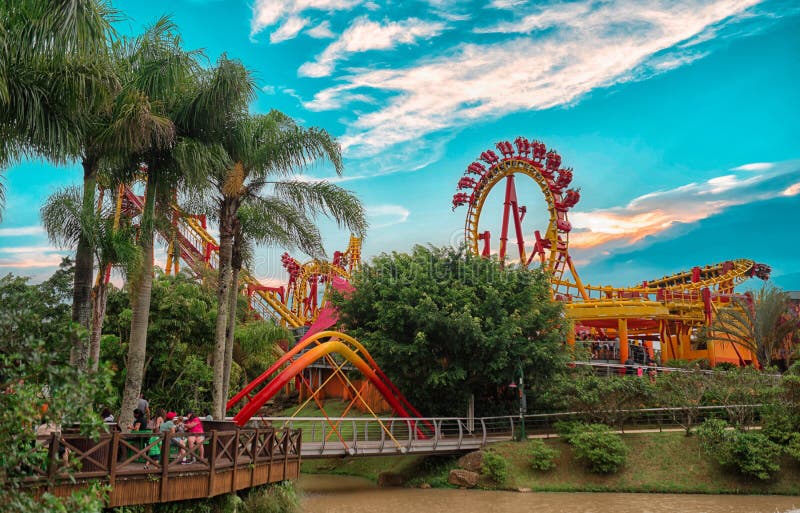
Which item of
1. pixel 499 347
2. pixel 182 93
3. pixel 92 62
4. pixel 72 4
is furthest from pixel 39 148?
pixel 499 347

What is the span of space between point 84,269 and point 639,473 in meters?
19.1

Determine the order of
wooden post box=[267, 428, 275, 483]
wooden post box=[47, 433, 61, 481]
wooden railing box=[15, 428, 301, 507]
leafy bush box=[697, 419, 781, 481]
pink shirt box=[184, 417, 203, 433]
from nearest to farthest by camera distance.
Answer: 1. wooden post box=[47, 433, 61, 481]
2. wooden railing box=[15, 428, 301, 507]
3. pink shirt box=[184, 417, 203, 433]
4. wooden post box=[267, 428, 275, 483]
5. leafy bush box=[697, 419, 781, 481]

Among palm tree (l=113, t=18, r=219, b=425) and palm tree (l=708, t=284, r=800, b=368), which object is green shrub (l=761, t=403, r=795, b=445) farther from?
palm tree (l=113, t=18, r=219, b=425)

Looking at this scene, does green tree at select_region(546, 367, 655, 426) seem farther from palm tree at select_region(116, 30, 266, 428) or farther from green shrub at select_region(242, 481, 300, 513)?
palm tree at select_region(116, 30, 266, 428)

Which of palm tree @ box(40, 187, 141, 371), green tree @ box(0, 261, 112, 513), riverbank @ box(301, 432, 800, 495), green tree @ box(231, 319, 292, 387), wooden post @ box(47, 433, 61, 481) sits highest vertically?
palm tree @ box(40, 187, 141, 371)

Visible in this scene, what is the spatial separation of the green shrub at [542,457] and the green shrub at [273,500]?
418 inches

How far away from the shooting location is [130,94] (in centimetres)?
1527

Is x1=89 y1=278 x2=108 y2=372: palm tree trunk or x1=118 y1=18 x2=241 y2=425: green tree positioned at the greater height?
x1=118 y1=18 x2=241 y2=425: green tree

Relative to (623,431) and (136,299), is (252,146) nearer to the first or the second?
(136,299)

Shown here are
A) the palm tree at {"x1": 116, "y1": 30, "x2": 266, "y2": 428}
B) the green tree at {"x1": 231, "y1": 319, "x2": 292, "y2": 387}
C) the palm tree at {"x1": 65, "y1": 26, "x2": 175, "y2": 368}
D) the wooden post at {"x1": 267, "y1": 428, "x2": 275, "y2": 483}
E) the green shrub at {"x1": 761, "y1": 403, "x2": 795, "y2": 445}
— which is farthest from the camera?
the green tree at {"x1": 231, "y1": 319, "x2": 292, "y2": 387}

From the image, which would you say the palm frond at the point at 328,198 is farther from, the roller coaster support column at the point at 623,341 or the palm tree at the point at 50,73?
the roller coaster support column at the point at 623,341

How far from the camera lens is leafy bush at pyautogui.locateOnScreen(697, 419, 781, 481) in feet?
72.3

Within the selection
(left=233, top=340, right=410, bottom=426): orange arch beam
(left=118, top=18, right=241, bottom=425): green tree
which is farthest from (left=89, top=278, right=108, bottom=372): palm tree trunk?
(left=233, top=340, right=410, bottom=426): orange arch beam

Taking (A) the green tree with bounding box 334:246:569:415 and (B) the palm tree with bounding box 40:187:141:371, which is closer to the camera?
(B) the palm tree with bounding box 40:187:141:371
